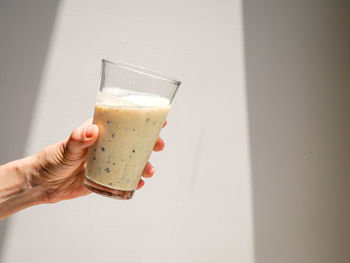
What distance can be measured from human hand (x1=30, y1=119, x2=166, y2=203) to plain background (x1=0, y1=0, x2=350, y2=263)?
310 mm

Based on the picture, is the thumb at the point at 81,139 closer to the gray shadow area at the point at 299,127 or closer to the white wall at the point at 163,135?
the white wall at the point at 163,135

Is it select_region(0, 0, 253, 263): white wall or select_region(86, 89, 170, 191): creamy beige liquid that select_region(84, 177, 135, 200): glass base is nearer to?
select_region(86, 89, 170, 191): creamy beige liquid

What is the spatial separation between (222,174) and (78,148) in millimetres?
716

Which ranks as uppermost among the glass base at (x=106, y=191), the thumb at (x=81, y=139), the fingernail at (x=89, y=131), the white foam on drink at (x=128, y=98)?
the white foam on drink at (x=128, y=98)

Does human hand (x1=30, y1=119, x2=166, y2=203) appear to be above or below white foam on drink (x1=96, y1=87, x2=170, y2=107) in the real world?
below

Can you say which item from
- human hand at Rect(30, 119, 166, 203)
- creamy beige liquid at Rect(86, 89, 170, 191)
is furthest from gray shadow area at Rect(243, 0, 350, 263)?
creamy beige liquid at Rect(86, 89, 170, 191)

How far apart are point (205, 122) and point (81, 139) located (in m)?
0.70

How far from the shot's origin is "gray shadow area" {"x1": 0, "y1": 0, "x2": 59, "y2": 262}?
1.26 m

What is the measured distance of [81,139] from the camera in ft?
2.13

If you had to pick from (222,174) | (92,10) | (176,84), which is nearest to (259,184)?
(222,174)

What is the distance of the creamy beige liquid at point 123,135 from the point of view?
23.8 inches

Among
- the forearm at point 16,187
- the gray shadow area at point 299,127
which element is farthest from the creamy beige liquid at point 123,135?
the gray shadow area at point 299,127

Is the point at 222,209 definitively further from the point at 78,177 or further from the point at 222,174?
the point at 78,177

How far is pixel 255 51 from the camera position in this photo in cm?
131
